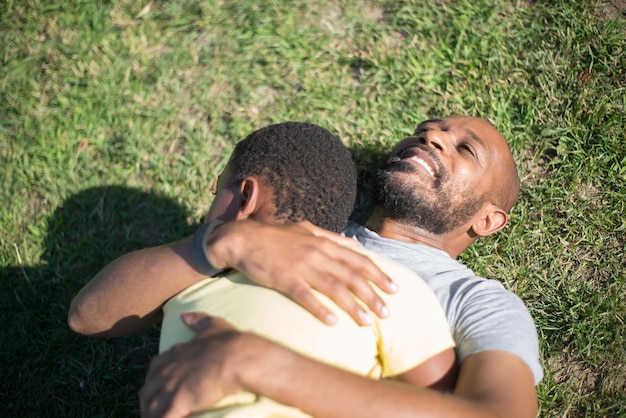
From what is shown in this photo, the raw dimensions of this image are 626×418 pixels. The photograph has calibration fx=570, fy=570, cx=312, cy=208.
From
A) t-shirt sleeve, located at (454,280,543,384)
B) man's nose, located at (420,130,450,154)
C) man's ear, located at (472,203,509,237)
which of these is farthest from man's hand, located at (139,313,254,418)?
man's ear, located at (472,203,509,237)

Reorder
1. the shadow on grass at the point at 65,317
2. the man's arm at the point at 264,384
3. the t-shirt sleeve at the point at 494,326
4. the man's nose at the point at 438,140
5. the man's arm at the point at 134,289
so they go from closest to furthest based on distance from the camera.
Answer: the man's arm at the point at 264,384, the man's arm at the point at 134,289, the t-shirt sleeve at the point at 494,326, the man's nose at the point at 438,140, the shadow on grass at the point at 65,317

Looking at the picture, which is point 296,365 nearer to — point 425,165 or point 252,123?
point 425,165

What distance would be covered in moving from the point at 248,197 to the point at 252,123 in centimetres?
Result: 196

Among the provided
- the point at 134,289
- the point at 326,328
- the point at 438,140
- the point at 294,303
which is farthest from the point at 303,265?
the point at 438,140

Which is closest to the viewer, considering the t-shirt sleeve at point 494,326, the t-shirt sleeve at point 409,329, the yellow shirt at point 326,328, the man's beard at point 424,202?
the yellow shirt at point 326,328

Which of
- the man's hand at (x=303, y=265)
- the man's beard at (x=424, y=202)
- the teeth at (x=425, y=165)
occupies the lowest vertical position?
the man's beard at (x=424, y=202)

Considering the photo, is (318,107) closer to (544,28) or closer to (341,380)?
(544,28)

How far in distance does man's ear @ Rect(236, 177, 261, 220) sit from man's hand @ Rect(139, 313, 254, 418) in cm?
53

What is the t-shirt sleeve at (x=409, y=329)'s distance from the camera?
2.39 m

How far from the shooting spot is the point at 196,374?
2207mm

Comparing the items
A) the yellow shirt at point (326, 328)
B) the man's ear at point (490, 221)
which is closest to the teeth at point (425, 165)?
the man's ear at point (490, 221)

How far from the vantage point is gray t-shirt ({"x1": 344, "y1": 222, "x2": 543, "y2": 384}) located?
9.49 ft

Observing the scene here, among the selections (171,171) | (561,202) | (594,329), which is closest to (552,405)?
(594,329)

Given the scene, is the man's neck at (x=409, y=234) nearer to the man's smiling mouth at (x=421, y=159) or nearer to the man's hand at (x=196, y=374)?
the man's smiling mouth at (x=421, y=159)
